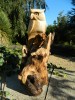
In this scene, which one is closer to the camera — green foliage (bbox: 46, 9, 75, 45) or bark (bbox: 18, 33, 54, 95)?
bark (bbox: 18, 33, 54, 95)

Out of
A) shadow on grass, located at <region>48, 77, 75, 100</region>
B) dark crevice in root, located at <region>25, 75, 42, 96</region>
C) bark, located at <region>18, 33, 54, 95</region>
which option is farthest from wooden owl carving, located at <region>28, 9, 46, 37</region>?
shadow on grass, located at <region>48, 77, 75, 100</region>

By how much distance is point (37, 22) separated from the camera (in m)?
7.82

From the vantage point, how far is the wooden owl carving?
7842 millimetres

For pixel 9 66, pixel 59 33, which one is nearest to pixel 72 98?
pixel 9 66

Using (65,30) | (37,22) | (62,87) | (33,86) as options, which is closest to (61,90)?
(62,87)

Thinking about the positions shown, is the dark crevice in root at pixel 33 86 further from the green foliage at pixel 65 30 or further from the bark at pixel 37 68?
the green foliage at pixel 65 30

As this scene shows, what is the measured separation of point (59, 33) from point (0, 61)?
18.8 metres

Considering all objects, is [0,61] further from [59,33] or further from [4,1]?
[59,33]

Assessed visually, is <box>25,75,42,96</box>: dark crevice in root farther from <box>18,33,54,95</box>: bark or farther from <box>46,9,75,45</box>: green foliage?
<box>46,9,75,45</box>: green foliage

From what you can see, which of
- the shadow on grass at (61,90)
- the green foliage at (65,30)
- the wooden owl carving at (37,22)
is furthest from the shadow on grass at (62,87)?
the green foliage at (65,30)

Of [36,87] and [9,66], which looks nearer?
[36,87]

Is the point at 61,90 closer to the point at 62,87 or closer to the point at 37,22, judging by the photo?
the point at 62,87

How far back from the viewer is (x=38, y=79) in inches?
297

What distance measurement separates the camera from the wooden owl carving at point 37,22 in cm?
784
